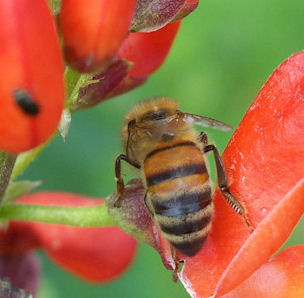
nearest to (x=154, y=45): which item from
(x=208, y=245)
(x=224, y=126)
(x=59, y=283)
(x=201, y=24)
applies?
(x=224, y=126)

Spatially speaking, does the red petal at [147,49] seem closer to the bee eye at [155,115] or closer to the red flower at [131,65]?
the red flower at [131,65]

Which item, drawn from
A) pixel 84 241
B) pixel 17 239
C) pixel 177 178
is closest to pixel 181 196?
pixel 177 178

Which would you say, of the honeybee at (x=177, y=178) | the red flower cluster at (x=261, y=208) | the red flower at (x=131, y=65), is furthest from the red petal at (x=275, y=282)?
the red flower at (x=131, y=65)

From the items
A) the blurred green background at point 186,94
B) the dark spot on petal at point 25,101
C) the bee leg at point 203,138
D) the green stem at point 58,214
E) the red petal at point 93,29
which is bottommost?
the blurred green background at point 186,94

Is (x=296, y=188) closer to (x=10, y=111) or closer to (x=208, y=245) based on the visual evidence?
(x=208, y=245)

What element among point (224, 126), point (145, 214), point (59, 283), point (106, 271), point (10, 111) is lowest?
point (59, 283)

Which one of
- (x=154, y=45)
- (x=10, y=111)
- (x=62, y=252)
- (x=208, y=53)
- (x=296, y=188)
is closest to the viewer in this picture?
(x=10, y=111)
